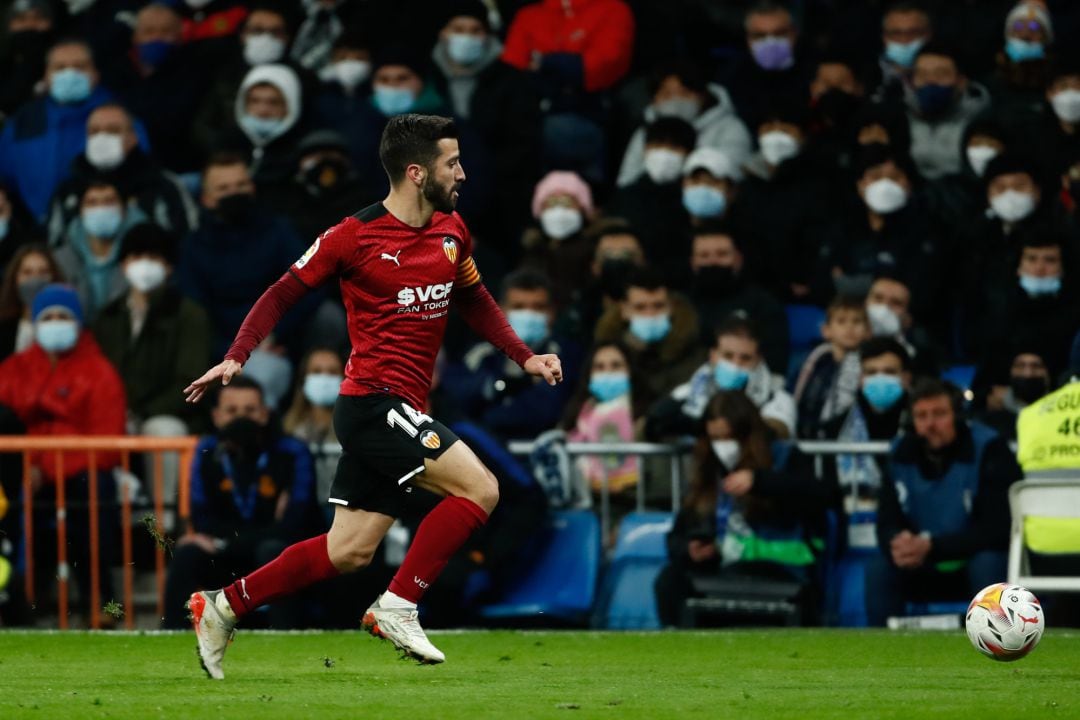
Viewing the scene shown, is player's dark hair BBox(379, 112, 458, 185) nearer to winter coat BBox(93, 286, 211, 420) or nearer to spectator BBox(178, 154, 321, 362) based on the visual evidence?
winter coat BBox(93, 286, 211, 420)

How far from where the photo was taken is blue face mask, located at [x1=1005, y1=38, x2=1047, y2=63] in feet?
52.1

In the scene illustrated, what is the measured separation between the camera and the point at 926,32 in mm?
16328

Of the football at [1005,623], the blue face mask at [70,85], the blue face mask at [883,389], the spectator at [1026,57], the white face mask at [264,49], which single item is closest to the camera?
the football at [1005,623]

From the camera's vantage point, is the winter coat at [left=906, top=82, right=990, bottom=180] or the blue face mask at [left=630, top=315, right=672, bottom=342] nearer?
the blue face mask at [left=630, top=315, right=672, bottom=342]

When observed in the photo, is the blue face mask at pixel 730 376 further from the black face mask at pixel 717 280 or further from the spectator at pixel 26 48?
the spectator at pixel 26 48

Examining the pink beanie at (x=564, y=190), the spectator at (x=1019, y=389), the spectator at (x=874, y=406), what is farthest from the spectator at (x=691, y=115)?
the spectator at (x=1019, y=389)

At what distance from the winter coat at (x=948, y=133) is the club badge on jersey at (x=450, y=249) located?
7.21m

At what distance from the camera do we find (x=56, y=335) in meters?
14.9

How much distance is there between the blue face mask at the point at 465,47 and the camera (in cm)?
1694

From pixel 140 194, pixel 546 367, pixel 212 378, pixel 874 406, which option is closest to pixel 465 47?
pixel 140 194

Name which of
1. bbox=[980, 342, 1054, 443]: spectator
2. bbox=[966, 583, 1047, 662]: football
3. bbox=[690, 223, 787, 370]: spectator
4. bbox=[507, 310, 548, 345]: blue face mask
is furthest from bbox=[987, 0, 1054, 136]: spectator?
bbox=[966, 583, 1047, 662]: football

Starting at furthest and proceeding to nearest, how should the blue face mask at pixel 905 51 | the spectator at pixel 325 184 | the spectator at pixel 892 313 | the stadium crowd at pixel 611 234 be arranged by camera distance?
the blue face mask at pixel 905 51
the spectator at pixel 325 184
the spectator at pixel 892 313
the stadium crowd at pixel 611 234

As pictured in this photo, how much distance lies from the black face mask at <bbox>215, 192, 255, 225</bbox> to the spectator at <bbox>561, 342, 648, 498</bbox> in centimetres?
281

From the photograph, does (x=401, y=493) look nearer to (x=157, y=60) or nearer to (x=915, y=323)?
(x=915, y=323)
